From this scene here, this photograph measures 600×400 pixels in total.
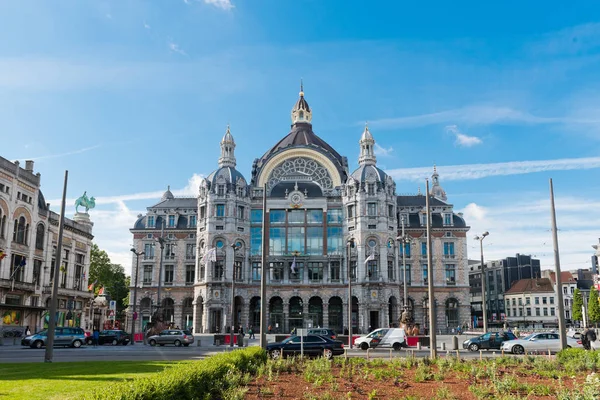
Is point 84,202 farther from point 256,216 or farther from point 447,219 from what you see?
point 447,219

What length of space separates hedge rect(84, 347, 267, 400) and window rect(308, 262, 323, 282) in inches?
2259

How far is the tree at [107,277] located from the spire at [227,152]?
34.7m

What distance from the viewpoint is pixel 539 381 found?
18.7m

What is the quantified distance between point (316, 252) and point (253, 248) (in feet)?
30.6

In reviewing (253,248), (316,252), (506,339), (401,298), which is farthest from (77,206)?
(506,339)

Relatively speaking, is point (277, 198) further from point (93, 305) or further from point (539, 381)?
point (539, 381)

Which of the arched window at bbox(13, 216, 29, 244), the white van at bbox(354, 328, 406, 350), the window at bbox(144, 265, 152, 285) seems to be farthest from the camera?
the window at bbox(144, 265, 152, 285)

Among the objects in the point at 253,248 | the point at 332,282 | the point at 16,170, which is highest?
the point at 16,170

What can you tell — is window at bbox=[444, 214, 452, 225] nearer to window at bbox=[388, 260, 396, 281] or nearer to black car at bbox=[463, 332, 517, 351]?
window at bbox=[388, 260, 396, 281]

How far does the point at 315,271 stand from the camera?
257 ft

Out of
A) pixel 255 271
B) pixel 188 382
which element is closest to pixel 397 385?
pixel 188 382

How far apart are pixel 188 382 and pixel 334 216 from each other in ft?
220

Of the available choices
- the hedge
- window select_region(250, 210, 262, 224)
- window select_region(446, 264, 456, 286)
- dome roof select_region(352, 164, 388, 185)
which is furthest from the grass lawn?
window select_region(446, 264, 456, 286)

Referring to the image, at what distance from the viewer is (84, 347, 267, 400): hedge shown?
34.0 feet
